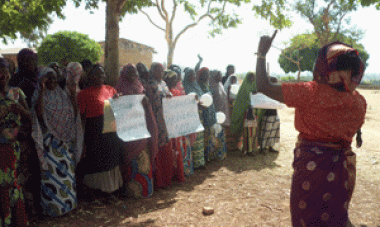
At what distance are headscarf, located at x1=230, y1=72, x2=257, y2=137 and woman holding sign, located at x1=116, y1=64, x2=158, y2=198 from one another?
9.80 ft

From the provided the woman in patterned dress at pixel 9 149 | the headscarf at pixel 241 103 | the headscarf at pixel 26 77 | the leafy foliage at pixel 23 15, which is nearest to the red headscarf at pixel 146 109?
the headscarf at pixel 26 77

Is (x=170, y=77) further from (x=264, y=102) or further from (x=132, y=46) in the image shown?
(x=132, y=46)

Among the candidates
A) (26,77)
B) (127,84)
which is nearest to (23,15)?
(26,77)

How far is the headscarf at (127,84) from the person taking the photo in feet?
13.1

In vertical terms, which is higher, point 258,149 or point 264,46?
point 264,46

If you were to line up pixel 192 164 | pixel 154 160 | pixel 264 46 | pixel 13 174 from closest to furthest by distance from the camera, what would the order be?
pixel 264 46 → pixel 13 174 → pixel 154 160 → pixel 192 164

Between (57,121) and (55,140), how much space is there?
0.76ft

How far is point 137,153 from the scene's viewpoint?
4.07 m

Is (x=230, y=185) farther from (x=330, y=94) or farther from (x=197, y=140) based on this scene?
(x=330, y=94)

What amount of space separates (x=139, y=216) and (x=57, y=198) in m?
1.03

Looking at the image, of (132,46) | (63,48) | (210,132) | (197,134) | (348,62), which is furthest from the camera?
(132,46)

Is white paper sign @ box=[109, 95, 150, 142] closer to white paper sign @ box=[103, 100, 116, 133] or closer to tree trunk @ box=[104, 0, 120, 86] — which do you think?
white paper sign @ box=[103, 100, 116, 133]

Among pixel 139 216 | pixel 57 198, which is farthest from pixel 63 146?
pixel 139 216

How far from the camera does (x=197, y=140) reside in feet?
18.5
